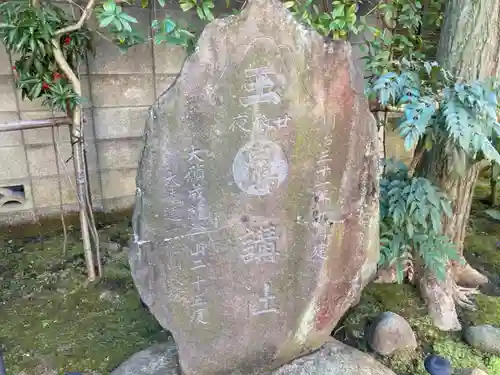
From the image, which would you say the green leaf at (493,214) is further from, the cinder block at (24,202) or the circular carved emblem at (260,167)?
the cinder block at (24,202)

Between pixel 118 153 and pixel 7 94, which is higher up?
pixel 7 94

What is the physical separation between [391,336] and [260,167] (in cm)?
145

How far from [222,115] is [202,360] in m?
1.24

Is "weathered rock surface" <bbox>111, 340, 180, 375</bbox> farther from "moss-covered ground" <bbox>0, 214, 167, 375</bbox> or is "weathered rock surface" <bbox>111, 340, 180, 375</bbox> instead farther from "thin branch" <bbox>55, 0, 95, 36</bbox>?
"thin branch" <bbox>55, 0, 95, 36</bbox>

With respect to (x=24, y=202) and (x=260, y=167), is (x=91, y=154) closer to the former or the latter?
(x=24, y=202)

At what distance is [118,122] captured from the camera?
13.7 feet

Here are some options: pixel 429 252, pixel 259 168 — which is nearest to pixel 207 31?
pixel 259 168

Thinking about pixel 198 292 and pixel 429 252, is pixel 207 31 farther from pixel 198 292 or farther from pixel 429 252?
pixel 429 252

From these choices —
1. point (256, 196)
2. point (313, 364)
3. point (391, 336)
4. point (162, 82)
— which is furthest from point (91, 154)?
point (391, 336)

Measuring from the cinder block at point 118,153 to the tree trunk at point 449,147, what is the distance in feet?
8.58

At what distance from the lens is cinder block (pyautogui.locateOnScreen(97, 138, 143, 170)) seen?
4170 millimetres

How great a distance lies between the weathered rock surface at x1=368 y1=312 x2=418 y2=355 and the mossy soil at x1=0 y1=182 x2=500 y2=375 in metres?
0.05

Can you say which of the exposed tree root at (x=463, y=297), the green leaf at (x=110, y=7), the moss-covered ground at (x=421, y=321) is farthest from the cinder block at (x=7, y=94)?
the exposed tree root at (x=463, y=297)

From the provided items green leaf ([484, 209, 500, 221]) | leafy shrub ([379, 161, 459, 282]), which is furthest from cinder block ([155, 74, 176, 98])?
green leaf ([484, 209, 500, 221])
